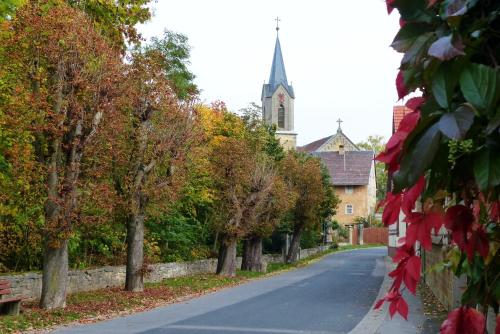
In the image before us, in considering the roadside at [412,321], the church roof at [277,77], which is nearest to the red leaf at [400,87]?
the roadside at [412,321]

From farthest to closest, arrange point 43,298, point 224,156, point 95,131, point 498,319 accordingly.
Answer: point 224,156 → point 95,131 → point 43,298 → point 498,319

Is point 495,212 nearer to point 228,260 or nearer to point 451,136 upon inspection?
point 451,136

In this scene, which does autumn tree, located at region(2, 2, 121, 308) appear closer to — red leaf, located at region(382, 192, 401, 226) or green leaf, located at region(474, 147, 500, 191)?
red leaf, located at region(382, 192, 401, 226)

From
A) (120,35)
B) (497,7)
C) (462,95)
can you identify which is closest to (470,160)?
(462,95)

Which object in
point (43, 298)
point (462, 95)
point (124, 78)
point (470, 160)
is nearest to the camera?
point (462, 95)

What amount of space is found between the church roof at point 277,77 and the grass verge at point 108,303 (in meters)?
57.2

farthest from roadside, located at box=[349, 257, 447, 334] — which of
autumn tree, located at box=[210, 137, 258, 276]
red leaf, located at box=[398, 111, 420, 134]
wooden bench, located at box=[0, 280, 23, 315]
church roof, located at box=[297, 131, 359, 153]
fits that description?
church roof, located at box=[297, 131, 359, 153]

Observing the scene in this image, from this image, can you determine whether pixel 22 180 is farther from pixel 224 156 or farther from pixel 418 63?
pixel 418 63

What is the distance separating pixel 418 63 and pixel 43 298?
50.1 ft

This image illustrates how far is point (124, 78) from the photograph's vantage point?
17188 mm

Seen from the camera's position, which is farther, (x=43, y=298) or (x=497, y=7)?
(x=43, y=298)

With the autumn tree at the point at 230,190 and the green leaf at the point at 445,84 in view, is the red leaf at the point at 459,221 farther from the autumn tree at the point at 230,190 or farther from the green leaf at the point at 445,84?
the autumn tree at the point at 230,190

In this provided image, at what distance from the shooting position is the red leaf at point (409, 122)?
118 centimetres

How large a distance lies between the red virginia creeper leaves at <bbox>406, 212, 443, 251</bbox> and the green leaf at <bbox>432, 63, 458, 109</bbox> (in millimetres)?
408
